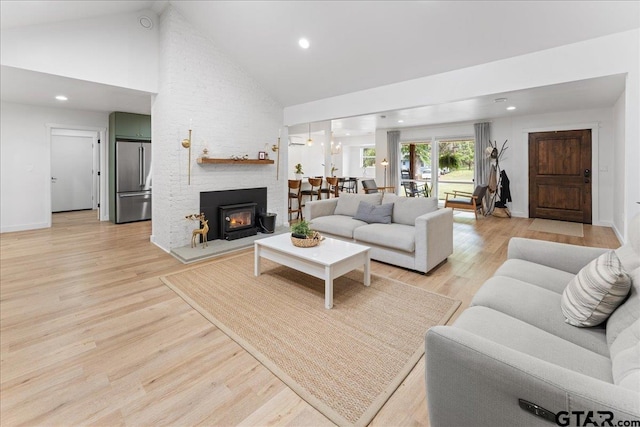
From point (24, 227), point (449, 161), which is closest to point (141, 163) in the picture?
point (24, 227)

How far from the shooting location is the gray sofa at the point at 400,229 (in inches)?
141

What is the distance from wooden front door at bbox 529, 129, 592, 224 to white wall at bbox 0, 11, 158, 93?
27.1 ft

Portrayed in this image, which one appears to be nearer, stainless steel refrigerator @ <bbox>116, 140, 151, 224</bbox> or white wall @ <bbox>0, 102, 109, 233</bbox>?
white wall @ <bbox>0, 102, 109, 233</bbox>

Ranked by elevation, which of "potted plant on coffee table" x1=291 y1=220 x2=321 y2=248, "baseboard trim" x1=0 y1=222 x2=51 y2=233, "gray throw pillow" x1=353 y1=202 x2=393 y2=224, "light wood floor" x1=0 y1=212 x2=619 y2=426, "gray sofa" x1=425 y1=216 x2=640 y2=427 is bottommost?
"light wood floor" x1=0 y1=212 x2=619 y2=426

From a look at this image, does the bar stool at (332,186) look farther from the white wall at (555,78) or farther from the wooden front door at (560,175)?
the wooden front door at (560,175)

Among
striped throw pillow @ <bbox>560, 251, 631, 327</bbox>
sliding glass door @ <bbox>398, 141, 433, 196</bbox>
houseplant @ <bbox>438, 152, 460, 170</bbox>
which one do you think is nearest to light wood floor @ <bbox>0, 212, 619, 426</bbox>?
striped throw pillow @ <bbox>560, 251, 631, 327</bbox>

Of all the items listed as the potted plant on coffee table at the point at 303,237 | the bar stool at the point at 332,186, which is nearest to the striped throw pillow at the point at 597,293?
the potted plant on coffee table at the point at 303,237

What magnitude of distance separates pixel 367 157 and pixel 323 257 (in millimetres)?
10862

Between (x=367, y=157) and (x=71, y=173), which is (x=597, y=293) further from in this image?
(x=367, y=157)

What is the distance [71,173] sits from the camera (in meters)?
8.43

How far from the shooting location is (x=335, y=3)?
3.58 metres

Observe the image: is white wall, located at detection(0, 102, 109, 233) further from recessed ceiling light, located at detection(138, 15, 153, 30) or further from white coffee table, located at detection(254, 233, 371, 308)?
white coffee table, located at detection(254, 233, 371, 308)

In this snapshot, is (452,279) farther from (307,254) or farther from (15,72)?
(15,72)

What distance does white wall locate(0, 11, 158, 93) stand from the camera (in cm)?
370
